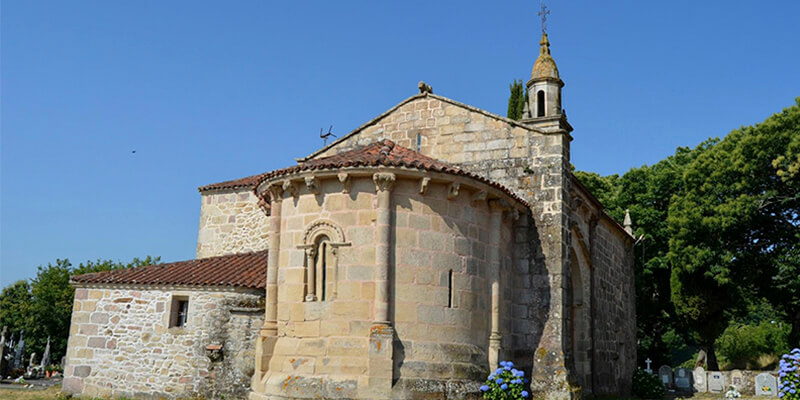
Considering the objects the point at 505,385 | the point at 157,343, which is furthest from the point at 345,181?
the point at 157,343

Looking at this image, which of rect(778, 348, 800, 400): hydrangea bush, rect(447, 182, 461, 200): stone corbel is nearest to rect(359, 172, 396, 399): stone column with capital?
rect(447, 182, 461, 200): stone corbel

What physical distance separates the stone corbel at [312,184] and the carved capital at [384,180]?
1.15 m

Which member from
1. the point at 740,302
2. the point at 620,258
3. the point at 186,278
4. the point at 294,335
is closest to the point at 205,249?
the point at 186,278

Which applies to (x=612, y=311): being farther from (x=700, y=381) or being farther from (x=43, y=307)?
(x=43, y=307)

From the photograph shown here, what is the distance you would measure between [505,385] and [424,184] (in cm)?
388

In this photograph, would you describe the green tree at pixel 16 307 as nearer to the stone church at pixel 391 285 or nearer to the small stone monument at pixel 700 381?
the stone church at pixel 391 285

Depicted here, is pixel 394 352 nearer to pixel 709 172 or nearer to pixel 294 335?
pixel 294 335

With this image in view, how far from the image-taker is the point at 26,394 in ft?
57.2

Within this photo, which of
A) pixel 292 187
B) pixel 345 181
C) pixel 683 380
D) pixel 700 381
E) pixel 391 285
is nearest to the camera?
pixel 391 285

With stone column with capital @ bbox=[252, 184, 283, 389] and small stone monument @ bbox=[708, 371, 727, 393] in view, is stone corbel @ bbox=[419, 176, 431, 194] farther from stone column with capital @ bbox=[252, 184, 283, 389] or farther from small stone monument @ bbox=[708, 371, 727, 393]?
small stone monument @ bbox=[708, 371, 727, 393]

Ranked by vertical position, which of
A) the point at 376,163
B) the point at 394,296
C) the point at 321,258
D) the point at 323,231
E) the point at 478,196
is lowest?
the point at 394,296

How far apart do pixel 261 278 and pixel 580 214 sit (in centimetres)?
848

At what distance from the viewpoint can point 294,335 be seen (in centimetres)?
1208

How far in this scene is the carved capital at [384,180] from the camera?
460 inches
